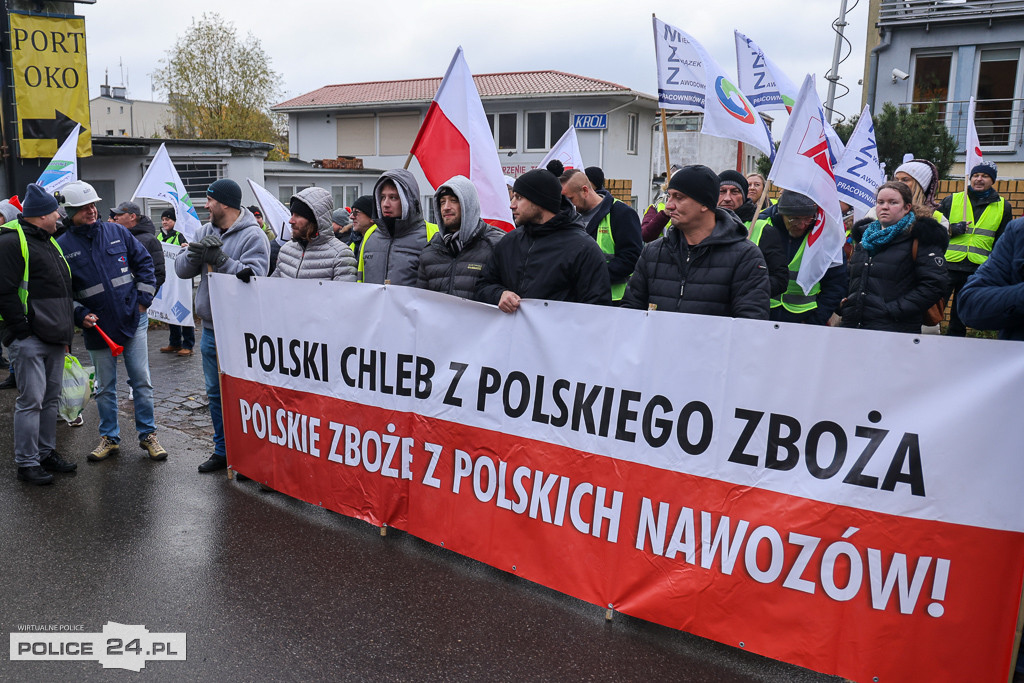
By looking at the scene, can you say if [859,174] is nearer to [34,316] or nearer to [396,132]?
[34,316]

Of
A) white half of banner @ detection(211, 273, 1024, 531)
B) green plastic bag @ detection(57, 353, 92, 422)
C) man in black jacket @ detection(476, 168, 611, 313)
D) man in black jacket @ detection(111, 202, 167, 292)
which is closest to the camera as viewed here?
white half of banner @ detection(211, 273, 1024, 531)

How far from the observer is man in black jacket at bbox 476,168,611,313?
463 centimetres

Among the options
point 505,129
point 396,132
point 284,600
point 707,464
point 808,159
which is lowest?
point 284,600

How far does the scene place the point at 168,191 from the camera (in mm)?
10508

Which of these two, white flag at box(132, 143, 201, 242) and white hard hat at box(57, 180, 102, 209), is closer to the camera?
white hard hat at box(57, 180, 102, 209)

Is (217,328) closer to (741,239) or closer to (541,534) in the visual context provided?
(541,534)

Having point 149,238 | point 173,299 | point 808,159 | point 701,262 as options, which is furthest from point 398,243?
point 173,299

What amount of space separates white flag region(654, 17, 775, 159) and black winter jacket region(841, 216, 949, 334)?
7.75ft

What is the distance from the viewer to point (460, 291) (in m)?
5.12

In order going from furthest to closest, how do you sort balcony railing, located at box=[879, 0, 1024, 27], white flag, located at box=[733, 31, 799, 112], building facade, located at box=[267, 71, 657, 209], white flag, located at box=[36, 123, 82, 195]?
1. building facade, located at box=[267, 71, 657, 209]
2. balcony railing, located at box=[879, 0, 1024, 27]
3. white flag, located at box=[36, 123, 82, 195]
4. white flag, located at box=[733, 31, 799, 112]

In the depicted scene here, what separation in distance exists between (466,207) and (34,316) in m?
3.23

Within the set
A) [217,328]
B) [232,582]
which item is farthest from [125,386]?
[232,582]

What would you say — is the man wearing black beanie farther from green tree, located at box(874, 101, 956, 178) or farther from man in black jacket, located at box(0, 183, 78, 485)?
green tree, located at box(874, 101, 956, 178)

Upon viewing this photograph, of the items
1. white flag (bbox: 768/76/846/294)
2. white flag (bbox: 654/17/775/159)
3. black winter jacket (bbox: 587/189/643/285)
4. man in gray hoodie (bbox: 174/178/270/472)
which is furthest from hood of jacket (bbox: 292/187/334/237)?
white flag (bbox: 654/17/775/159)
